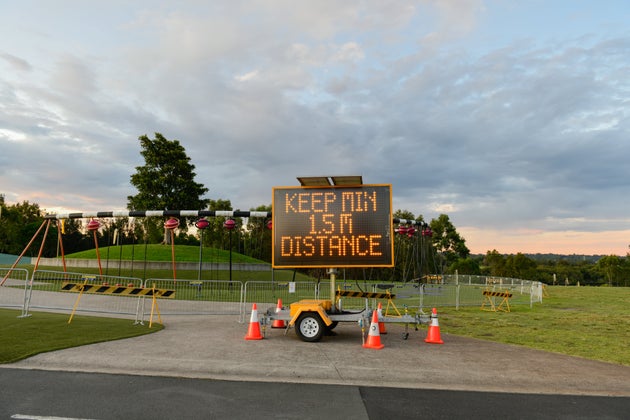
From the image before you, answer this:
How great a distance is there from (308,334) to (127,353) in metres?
3.98

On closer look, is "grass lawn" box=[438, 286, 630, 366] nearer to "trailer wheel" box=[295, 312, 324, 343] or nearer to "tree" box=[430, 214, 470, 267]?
"trailer wheel" box=[295, 312, 324, 343]

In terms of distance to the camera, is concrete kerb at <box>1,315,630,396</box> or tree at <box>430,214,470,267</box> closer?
concrete kerb at <box>1,315,630,396</box>

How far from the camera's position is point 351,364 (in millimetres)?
7652

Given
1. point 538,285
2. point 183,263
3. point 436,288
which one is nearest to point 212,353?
point 436,288

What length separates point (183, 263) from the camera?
36.6 meters

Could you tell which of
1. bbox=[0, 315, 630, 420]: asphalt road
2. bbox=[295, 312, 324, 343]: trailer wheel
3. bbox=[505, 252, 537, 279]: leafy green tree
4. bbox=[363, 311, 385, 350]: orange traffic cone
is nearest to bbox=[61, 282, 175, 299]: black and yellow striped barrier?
bbox=[0, 315, 630, 420]: asphalt road

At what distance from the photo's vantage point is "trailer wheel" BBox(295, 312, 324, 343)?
9.91m

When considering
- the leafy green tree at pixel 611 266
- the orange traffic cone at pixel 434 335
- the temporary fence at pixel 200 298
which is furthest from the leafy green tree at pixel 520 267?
the orange traffic cone at pixel 434 335

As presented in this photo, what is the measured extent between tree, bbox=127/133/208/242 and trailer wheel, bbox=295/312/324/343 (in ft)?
151

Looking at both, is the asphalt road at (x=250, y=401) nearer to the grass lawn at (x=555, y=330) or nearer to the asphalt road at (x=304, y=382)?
the asphalt road at (x=304, y=382)

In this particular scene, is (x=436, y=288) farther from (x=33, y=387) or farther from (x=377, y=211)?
(x=33, y=387)

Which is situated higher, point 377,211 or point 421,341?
point 377,211

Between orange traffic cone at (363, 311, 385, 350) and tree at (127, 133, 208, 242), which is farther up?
tree at (127, 133, 208, 242)

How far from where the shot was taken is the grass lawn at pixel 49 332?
26.2 ft
